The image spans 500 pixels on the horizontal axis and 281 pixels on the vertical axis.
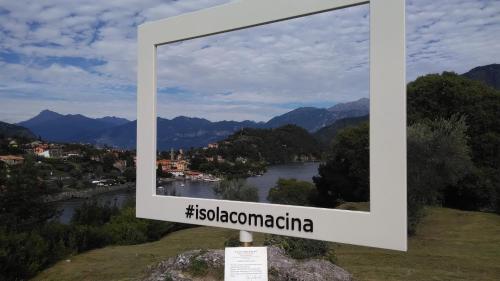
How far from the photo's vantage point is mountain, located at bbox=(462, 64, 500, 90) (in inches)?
836

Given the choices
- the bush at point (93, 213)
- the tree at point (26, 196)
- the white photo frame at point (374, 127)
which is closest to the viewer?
the white photo frame at point (374, 127)

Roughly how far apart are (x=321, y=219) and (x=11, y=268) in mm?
10683

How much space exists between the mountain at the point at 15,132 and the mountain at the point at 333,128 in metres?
20.9

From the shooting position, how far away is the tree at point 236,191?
3.86 m

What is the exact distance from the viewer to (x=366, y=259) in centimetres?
1235

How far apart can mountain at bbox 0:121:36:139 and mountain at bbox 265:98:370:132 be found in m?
20.8

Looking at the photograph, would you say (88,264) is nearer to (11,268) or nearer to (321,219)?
(11,268)

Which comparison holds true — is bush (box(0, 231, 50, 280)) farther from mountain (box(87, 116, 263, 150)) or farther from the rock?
mountain (box(87, 116, 263, 150))

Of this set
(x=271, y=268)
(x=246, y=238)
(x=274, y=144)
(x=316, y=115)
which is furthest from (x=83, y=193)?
(x=316, y=115)

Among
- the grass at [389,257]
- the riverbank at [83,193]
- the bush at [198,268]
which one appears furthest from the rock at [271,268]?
the riverbank at [83,193]

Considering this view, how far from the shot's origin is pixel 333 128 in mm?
3928

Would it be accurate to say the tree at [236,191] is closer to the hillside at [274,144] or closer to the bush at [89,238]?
the hillside at [274,144]

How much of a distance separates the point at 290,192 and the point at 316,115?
0.73 metres

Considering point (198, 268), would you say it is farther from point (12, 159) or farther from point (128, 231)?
point (12, 159)
